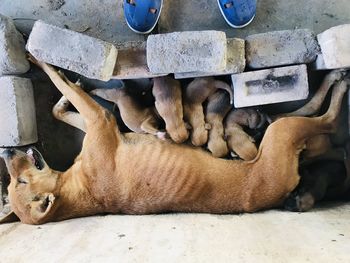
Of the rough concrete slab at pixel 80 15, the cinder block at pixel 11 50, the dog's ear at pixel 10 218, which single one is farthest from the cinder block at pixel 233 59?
the dog's ear at pixel 10 218

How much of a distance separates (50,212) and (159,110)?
2.78ft

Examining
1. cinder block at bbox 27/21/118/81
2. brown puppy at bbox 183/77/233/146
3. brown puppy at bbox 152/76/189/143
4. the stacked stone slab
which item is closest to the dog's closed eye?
cinder block at bbox 27/21/118/81

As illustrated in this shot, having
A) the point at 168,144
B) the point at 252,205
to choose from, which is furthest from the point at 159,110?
the point at 252,205

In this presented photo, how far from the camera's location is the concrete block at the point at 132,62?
2.15 metres

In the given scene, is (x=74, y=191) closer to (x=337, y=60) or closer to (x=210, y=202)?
(x=210, y=202)

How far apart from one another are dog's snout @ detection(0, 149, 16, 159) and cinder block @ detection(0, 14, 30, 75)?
46 cm

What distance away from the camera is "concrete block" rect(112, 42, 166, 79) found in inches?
84.7

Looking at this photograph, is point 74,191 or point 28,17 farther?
point 28,17

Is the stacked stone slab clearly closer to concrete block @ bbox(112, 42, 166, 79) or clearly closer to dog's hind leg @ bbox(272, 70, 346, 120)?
dog's hind leg @ bbox(272, 70, 346, 120)

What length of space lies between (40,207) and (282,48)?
163 centimetres

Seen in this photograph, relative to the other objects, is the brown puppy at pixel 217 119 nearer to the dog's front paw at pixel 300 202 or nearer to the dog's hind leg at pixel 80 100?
the dog's front paw at pixel 300 202

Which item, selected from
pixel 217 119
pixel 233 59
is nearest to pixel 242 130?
pixel 217 119

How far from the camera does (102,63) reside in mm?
2016

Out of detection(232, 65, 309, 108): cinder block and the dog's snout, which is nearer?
detection(232, 65, 309, 108): cinder block
